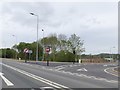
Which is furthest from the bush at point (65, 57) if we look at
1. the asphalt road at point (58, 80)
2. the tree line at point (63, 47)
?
the asphalt road at point (58, 80)

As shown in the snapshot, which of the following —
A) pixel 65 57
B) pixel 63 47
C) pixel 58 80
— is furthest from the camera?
pixel 63 47

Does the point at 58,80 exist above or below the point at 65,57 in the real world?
below

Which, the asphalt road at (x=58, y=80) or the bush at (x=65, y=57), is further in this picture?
the bush at (x=65, y=57)

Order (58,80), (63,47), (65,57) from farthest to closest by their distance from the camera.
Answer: (63,47), (65,57), (58,80)

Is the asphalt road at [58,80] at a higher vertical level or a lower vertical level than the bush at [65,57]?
lower

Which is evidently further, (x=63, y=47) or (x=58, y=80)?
(x=63, y=47)

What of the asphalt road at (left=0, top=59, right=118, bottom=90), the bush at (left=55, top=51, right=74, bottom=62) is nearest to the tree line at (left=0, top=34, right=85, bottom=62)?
the bush at (left=55, top=51, right=74, bottom=62)

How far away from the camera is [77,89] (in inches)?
706

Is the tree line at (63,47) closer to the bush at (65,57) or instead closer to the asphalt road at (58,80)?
the bush at (65,57)

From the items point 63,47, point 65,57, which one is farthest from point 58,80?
point 63,47

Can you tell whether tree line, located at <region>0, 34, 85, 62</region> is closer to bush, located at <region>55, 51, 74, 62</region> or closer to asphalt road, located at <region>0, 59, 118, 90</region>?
bush, located at <region>55, 51, 74, 62</region>

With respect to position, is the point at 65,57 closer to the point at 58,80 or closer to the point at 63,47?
the point at 63,47

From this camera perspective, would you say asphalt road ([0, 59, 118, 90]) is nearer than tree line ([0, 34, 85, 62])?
Yes

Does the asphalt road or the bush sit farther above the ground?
the bush
